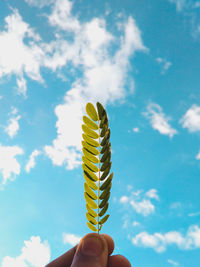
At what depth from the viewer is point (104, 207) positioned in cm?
209

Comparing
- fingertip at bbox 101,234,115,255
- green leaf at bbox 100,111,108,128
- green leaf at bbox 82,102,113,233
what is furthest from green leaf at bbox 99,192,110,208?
fingertip at bbox 101,234,115,255

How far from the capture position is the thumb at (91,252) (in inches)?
87.0

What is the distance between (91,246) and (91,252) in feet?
0.25

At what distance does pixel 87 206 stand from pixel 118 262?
1.08 m

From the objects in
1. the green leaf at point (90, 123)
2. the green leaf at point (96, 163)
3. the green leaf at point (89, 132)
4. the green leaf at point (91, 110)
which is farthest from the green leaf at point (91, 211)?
the green leaf at point (91, 110)

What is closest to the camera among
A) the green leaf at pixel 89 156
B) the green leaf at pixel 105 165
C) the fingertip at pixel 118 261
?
the green leaf at pixel 105 165

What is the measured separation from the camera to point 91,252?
223 cm

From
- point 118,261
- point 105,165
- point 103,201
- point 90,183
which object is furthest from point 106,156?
point 118,261

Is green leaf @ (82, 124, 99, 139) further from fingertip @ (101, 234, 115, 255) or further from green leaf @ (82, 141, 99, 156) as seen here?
fingertip @ (101, 234, 115, 255)

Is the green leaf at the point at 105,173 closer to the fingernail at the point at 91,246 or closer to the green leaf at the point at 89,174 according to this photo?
Answer: the green leaf at the point at 89,174

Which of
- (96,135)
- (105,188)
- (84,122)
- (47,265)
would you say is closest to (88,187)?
(105,188)

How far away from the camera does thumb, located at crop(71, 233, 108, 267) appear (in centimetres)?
221

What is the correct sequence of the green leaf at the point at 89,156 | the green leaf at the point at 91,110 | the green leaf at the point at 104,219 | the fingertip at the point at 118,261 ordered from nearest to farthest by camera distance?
1. the green leaf at the point at 104,219
2. the green leaf at the point at 89,156
3. the green leaf at the point at 91,110
4. the fingertip at the point at 118,261

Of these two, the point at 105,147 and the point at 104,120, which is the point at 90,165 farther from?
the point at 104,120
